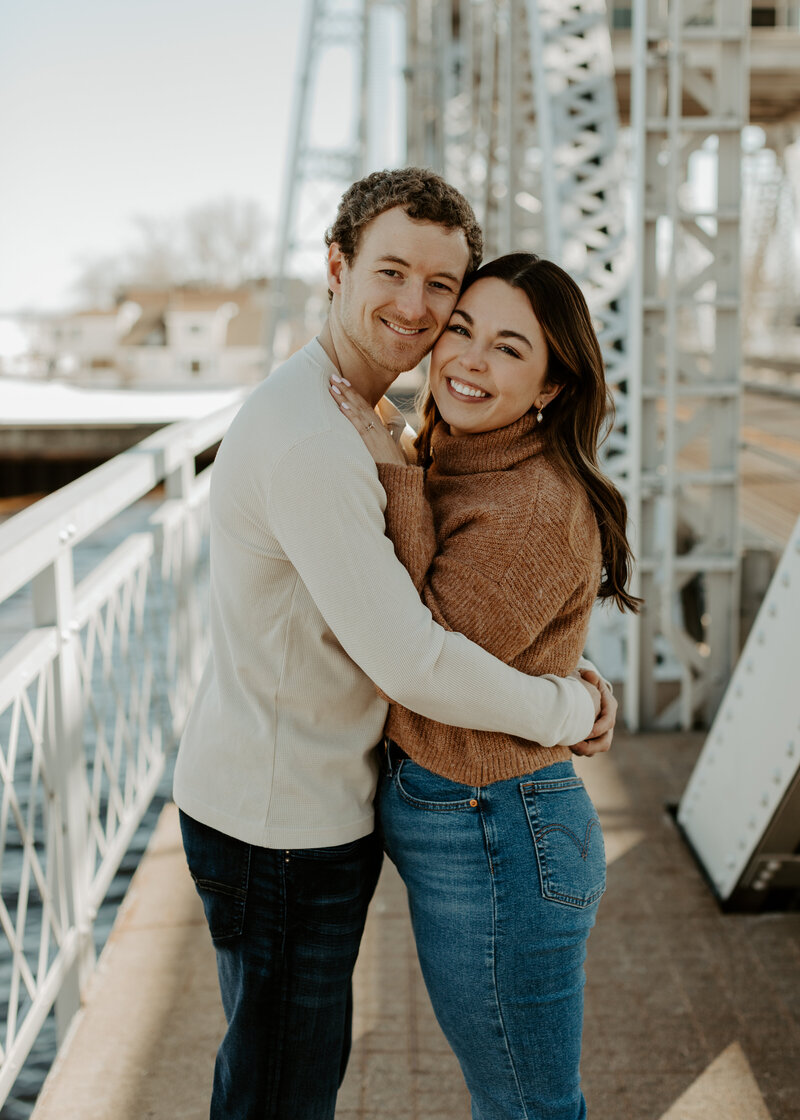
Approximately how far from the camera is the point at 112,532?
648 inches

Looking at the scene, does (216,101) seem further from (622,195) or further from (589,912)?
(589,912)

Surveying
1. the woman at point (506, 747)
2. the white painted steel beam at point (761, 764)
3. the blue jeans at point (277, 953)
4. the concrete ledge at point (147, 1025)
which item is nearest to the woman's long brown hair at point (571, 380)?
the woman at point (506, 747)

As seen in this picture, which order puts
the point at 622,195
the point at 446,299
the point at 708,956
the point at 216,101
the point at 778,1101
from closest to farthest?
the point at 446,299, the point at 778,1101, the point at 708,956, the point at 622,195, the point at 216,101

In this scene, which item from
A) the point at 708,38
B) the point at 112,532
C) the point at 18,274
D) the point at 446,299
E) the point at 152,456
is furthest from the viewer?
the point at 18,274

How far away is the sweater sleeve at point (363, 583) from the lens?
1416 millimetres

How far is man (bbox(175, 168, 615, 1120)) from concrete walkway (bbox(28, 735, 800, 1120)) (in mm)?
713

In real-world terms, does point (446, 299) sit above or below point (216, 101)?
below

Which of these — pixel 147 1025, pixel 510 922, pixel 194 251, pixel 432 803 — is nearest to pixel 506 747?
pixel 432 803

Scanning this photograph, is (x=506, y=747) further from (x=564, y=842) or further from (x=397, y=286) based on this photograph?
(x=397, y=286)

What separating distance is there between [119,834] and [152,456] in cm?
112

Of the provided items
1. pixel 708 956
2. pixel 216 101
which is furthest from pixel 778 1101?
pixel 216 101

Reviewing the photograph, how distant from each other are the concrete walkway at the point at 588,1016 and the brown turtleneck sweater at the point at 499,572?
A: 115 cm

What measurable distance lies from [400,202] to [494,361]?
288 millimetres

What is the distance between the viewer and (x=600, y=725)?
1.75 m
